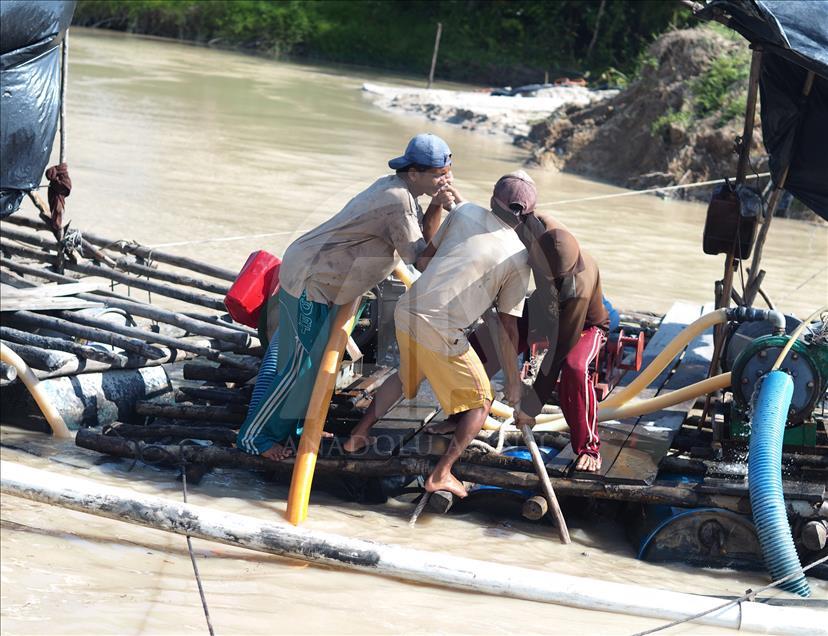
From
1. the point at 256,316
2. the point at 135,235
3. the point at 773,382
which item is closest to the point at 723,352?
the point at 773,382

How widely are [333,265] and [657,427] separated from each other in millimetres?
2302

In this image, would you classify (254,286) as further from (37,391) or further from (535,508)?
(535,508)

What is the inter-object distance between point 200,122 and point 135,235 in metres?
10.8

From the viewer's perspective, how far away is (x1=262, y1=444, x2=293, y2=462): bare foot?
6270 millimetres

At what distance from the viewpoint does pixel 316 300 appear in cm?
621

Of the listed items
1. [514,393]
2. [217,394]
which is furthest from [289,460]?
[514,393]

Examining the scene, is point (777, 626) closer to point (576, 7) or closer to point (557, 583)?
point (557, 583)

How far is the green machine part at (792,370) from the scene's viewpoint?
20.3ft

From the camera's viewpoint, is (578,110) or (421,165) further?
(578,110)

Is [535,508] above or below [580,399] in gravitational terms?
below

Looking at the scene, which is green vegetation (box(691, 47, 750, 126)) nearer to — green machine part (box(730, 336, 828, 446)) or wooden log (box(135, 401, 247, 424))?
green machine part (box(730, 336, 828, 446))

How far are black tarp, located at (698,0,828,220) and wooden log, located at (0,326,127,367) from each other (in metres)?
4.24

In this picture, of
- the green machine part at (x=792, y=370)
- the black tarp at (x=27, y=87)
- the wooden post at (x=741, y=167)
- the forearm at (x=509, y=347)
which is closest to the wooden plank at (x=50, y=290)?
the black tarp at (x=27, y=87)

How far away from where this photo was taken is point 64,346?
7.15 metres
